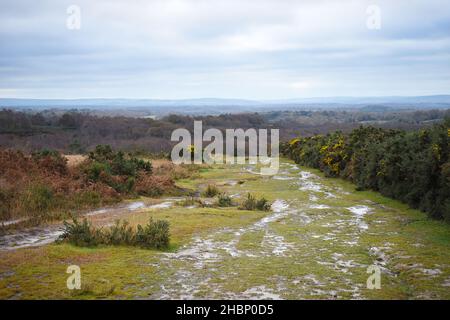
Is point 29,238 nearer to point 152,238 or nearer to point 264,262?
point 152,238

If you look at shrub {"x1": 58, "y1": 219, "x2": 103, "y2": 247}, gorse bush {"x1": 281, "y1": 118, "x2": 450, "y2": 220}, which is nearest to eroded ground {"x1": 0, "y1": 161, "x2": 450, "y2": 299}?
shrub {"x1": 58, "y1": 219, "x2": 103, "y2": 247}

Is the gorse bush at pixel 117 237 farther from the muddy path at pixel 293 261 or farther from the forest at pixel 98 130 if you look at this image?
the forest at pixel 98 130

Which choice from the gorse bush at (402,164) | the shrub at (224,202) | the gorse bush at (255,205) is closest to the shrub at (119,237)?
the gorse bush at (255,205)

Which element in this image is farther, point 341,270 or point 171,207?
point 171,207
